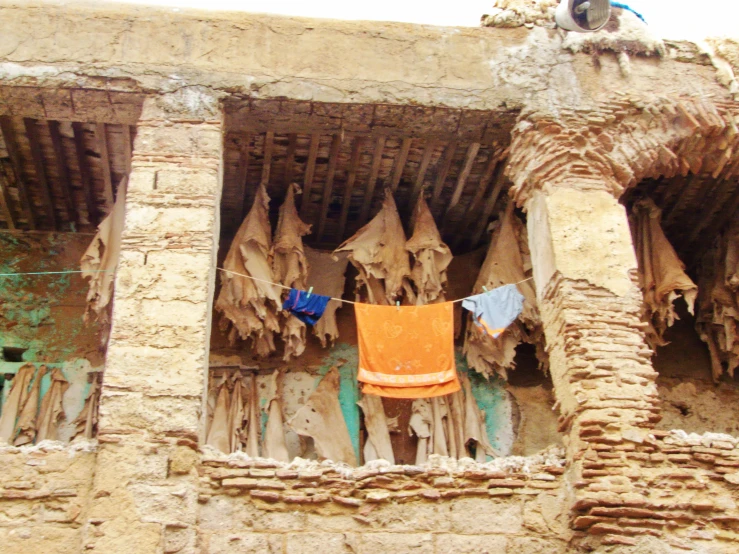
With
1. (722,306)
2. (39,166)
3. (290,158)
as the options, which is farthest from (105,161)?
(722,306)

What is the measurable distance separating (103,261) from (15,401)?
4.07 feet

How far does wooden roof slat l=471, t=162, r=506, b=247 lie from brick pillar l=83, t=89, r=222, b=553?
2.31m

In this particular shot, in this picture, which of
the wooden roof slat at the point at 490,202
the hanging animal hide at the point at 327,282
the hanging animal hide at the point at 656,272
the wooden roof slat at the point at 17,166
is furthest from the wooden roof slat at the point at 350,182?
the wooden roof slat at the point at 17,166

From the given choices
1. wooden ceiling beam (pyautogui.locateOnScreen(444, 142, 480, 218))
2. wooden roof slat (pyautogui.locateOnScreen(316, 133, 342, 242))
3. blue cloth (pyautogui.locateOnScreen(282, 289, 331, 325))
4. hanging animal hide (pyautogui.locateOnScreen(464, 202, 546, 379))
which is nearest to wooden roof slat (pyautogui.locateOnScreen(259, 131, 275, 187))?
wooden roof slat (pyautogui.locateOnScreen(316, 133, 342, 242))

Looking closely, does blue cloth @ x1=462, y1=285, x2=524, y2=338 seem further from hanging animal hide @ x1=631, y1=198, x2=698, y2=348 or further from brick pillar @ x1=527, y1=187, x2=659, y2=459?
hanging animal hide @ x1=631, y1=198, x2=698, y2=348

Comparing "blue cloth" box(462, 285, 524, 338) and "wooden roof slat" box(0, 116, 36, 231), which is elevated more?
"wooden roof slat" box(0, 116, 36, 231)

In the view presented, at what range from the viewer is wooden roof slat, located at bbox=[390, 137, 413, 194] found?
298 inches

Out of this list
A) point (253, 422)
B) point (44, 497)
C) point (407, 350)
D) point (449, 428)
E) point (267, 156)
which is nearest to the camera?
point (44, 497)

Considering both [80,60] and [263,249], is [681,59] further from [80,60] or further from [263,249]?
[80,60]

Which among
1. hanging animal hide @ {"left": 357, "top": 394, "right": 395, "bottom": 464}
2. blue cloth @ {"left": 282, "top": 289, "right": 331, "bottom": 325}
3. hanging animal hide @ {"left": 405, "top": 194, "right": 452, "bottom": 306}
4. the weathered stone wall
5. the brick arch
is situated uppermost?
the brick arch

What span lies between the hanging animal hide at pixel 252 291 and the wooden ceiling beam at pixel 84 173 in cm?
131

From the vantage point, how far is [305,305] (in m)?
7.59

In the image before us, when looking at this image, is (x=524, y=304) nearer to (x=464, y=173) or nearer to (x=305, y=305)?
(x=464, y=173)

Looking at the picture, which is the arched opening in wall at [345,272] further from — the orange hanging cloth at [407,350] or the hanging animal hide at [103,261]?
the hanging animal hide at [103,261]
